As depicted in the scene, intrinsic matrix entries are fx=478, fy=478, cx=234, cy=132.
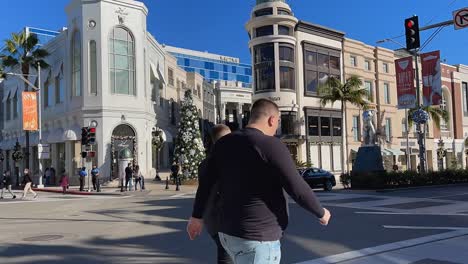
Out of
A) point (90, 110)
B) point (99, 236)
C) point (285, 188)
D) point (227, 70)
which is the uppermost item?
point (227, 70)

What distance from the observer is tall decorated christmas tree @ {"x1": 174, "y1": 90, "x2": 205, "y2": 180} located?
3522 centimetres

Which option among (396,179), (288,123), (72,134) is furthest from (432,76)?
(72,134)

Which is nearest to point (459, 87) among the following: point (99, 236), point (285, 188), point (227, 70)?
point (227, 70)

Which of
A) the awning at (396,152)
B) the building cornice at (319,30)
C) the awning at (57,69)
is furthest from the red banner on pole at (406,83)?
the awning at (396,152)

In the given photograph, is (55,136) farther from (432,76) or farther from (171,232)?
(171,232)

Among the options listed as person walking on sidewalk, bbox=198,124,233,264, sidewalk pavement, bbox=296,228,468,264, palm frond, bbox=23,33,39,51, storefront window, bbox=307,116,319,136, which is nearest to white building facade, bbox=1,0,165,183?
palm frond, bbox=23,33,39,51

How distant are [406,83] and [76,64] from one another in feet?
80.0

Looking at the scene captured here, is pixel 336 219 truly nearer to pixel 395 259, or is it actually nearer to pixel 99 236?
pixel 395 259

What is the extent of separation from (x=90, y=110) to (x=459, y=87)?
47538mm

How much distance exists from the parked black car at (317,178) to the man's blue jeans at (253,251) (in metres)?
22.8

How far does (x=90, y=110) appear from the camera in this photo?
114 ft

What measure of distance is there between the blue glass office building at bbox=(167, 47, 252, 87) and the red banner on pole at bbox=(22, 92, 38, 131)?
5889 centimetres

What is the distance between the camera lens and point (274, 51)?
42062mm

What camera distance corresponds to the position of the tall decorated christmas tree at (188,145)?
1387 inches
